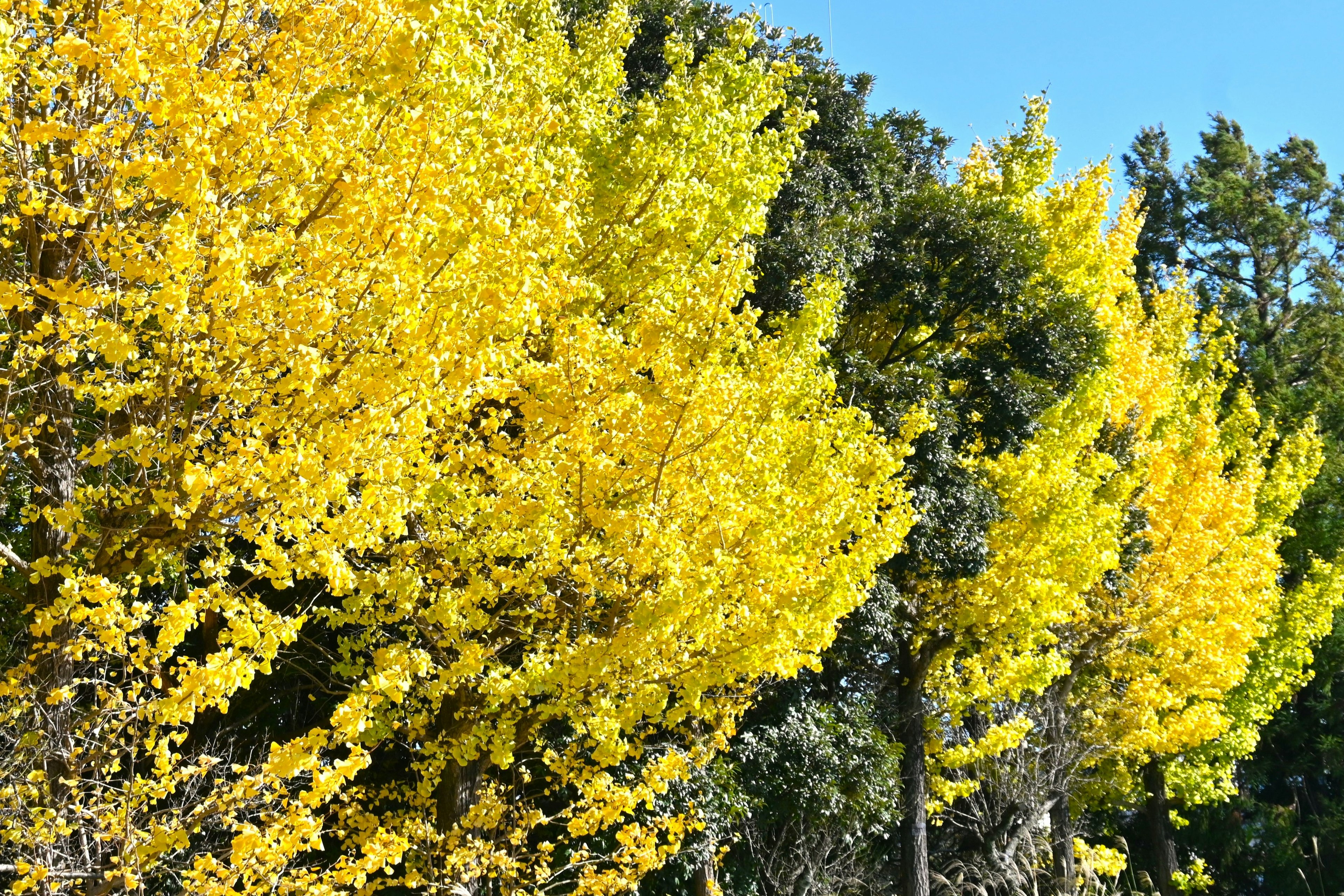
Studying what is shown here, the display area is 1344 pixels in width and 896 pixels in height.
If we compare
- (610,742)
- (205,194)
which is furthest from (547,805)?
(205,194)

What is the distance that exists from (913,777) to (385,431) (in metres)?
9.11

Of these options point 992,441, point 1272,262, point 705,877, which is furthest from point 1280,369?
point 705,877

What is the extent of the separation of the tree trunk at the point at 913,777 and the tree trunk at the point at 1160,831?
7234mm

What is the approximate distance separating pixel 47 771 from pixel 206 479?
7.43 ft

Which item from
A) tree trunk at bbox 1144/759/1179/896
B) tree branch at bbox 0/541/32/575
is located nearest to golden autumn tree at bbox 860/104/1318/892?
tree trunk at bbox 1144/759/1179/896

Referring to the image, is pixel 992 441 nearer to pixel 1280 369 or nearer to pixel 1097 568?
pixel 1097 568

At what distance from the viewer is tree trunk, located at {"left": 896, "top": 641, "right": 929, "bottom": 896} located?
11602 millimetres

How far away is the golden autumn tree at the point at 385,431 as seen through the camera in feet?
13.4

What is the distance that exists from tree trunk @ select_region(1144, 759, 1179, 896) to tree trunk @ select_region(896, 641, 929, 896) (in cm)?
723

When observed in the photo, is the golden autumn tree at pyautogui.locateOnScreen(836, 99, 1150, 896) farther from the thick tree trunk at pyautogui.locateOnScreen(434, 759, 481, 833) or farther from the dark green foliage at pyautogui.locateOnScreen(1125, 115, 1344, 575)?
the dark green foliage at pyautogui.locateOnScreen(1125, 115, 1344, 575)

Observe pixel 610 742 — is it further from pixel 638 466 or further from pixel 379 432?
pixel 379 432

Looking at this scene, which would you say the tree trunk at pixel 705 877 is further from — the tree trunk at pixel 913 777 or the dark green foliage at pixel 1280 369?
the dark green foliage at pixel 1280 369

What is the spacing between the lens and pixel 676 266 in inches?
282

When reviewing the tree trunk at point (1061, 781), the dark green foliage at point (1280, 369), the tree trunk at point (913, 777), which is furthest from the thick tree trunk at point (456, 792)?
the dark green foliage at point (1280, 369)
